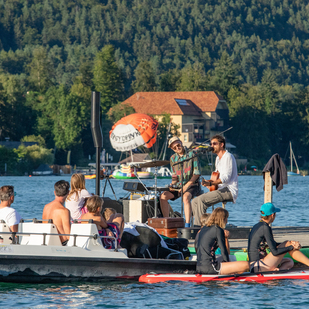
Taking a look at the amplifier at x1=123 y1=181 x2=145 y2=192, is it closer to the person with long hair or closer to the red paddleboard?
the person with long hair

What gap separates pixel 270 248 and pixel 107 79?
11066 cm

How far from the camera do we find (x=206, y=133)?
114m

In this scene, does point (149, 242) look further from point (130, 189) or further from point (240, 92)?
point (240, 92)

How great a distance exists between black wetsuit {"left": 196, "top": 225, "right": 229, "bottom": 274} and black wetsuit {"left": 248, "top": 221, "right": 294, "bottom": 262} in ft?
1.42

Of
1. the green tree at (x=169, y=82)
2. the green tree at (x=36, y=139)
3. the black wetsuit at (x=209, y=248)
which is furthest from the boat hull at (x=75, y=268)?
the green tree at (x=169, y=82)

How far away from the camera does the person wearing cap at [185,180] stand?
1177cm

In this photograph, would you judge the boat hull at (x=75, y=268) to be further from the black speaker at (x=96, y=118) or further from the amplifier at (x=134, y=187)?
the black speaker at (x=96, y=118)

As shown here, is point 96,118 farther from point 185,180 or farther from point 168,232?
point 168,232

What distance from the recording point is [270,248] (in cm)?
881

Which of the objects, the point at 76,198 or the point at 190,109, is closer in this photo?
the point at 76,198

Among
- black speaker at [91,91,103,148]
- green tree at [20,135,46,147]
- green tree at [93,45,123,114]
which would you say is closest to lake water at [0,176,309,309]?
black speaker at [91,91,103,148]

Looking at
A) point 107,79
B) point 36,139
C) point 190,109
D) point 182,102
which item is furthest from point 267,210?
point 107,79

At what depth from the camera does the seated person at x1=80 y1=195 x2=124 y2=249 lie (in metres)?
8.84

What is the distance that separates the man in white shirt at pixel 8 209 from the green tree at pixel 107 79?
106611mm
